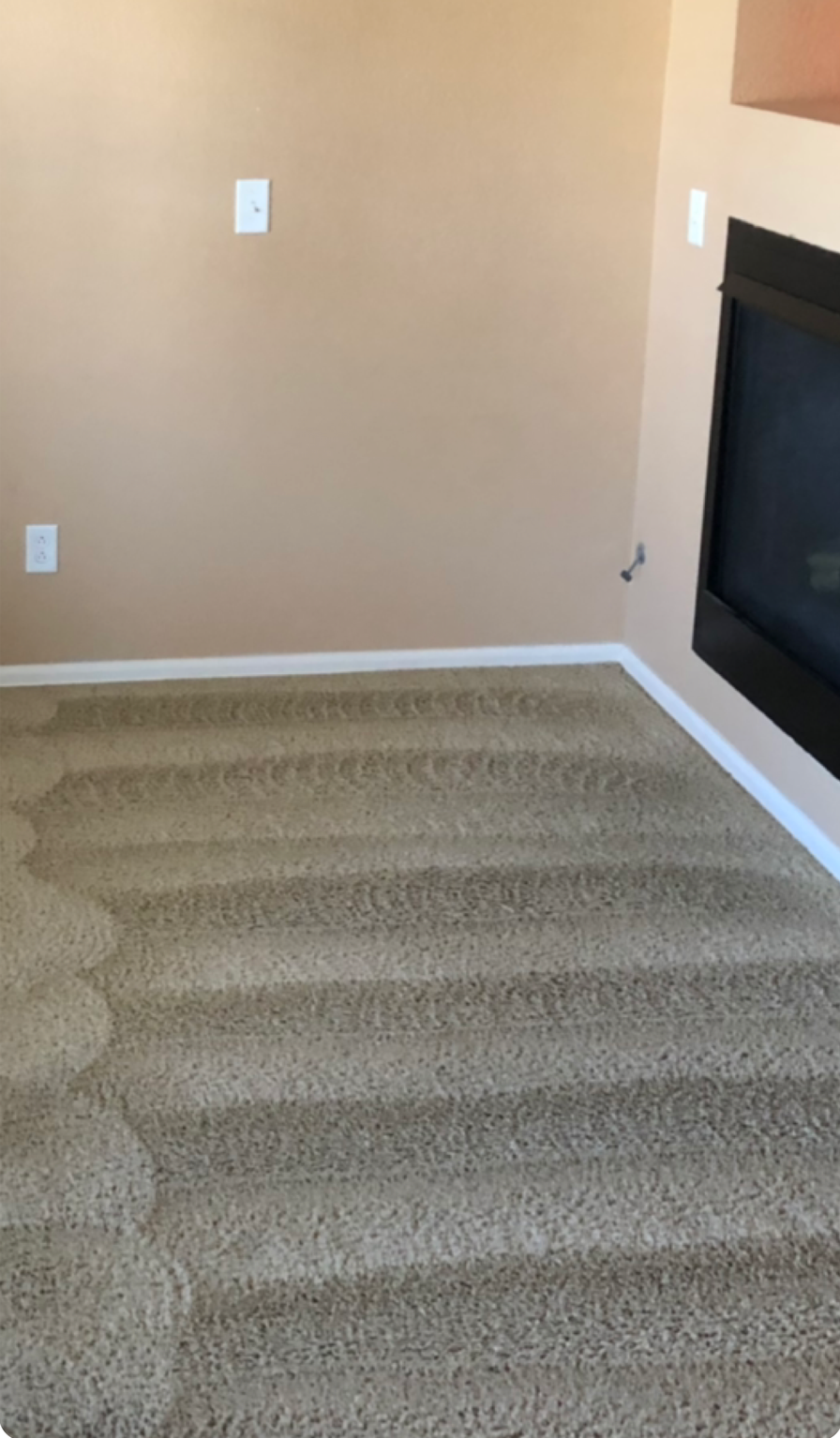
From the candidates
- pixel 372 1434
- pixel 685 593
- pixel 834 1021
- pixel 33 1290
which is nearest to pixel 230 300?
pixel 685 593

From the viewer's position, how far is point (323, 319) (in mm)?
3471

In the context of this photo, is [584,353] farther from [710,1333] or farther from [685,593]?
[710,1333]

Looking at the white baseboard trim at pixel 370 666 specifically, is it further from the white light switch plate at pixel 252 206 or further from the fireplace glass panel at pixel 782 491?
the white light switch plate at pixel 252 206

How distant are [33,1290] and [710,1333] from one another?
0.80m

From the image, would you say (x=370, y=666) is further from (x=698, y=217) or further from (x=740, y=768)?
(x=698, y=217)

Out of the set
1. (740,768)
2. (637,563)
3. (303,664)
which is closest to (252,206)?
(303,664)

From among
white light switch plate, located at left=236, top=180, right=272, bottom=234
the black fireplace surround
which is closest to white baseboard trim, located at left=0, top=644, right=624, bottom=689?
the black fireplace surround

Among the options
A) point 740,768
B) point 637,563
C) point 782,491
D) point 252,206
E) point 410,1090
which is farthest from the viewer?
point 637,563

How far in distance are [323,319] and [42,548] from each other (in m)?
0.81

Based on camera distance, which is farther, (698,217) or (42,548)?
(42,548)

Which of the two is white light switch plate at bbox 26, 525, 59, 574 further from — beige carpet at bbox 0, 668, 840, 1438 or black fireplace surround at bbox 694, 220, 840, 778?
black fireplace surround at bbox 694, 220, 840, 778

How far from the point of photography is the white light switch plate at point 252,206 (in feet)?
11.0

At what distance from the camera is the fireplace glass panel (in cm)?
269

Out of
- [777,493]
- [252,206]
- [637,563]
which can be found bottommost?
[637,563]
